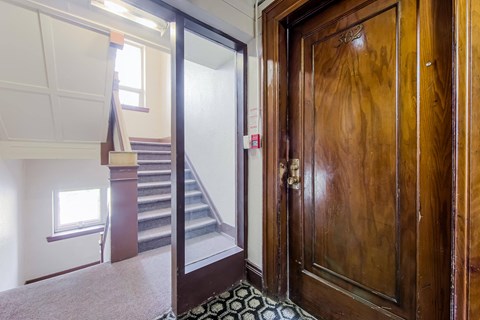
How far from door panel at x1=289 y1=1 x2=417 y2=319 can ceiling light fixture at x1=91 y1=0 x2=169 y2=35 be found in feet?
4.19

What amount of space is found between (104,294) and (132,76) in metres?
4.04

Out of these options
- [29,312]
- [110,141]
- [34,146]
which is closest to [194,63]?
[29,312]

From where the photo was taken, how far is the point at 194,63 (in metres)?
1.59

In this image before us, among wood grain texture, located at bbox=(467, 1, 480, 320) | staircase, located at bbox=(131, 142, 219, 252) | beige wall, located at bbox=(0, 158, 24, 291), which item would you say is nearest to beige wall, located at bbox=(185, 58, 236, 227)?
staircase, located at bbox=(131, 142, 219, 252)

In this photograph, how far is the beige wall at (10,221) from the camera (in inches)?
87.4

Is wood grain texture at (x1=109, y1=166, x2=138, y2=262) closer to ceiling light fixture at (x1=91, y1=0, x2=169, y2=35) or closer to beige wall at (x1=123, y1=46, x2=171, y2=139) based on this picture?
ceiling light fixture at (x1=91, y1=0, x2=169, y2=35)

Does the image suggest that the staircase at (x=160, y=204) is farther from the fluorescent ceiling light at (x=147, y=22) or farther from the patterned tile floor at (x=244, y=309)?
the fluorescent ceiling light at (x=147, y=22)

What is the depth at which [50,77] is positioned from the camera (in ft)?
7.26

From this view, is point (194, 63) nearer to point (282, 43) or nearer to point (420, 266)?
point (282, 43)

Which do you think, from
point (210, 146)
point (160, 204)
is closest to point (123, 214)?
point (160, 204)

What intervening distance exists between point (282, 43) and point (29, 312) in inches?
90.6

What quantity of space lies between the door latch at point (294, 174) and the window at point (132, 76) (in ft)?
12.7

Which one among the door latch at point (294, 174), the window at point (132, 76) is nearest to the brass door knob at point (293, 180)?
the door latch at point (294, 174)

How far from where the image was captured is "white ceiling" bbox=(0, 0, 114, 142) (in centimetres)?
Result: 195
